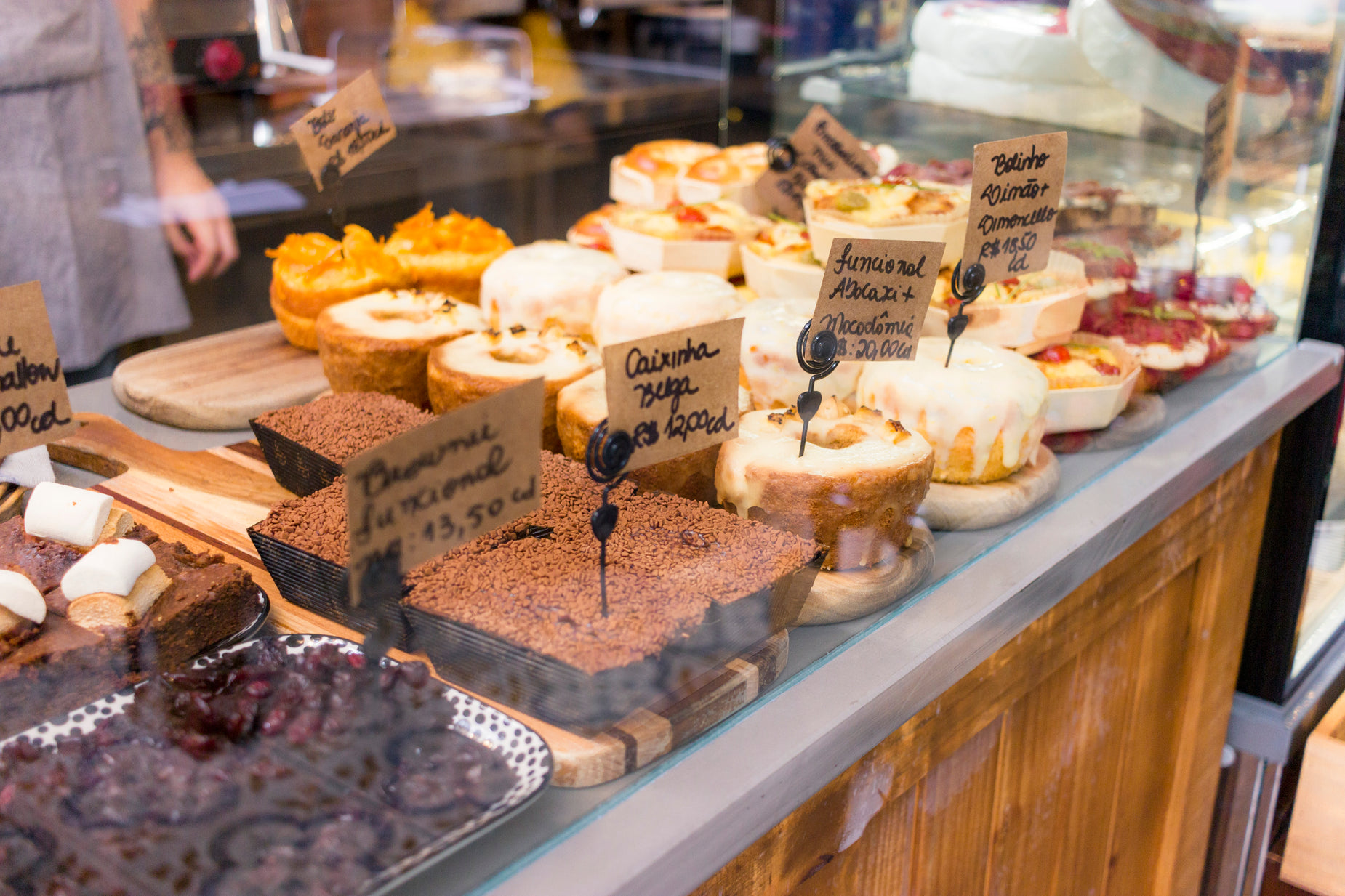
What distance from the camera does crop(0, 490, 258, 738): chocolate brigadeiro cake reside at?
1004 millimetres

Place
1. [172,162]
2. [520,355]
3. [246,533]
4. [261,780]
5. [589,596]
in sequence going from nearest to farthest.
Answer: [261,780], [589,596], [246,533], [520,355], [172,162]

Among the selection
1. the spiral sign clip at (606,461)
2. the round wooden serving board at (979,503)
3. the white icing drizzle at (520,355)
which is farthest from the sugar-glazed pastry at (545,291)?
the spiral sign clip at (606,461)

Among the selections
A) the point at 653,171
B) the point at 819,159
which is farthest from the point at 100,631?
the point at 653,171

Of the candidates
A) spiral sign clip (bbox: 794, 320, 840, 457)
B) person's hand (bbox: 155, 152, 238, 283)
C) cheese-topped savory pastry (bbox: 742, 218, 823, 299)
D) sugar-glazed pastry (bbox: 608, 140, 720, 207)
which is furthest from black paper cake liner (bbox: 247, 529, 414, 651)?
person's hand (bbox: 155, 152, 238, 283)

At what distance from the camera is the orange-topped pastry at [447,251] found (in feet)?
6.68

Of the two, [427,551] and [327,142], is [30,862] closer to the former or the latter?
[427,551]

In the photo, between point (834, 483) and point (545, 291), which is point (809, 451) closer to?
point (834, 483)

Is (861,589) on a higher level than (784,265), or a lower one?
lower

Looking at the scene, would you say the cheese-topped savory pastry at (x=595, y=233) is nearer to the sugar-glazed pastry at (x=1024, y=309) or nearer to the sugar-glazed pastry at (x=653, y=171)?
the sugar-glazed pastry at (x=653, y=171)

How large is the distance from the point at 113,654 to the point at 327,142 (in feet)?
3.71

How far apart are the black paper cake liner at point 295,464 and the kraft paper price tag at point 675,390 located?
1.63 ft

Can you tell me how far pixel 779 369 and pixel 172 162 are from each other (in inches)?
75.2

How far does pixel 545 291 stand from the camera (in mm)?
1850

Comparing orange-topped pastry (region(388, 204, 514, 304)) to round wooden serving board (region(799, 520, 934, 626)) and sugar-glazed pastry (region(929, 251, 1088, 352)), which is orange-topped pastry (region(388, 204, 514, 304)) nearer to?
sugar-glazed pastry (region(929, 251, 1088, 352))
